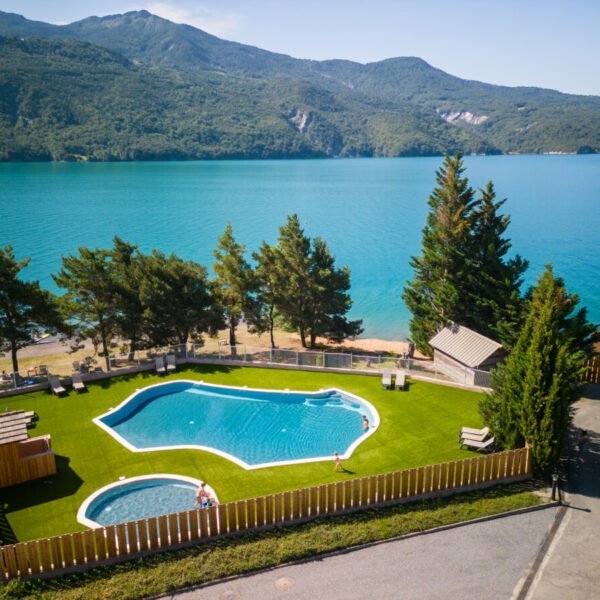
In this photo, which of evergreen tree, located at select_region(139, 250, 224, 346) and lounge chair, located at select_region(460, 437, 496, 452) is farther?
evergreen tree, located at select_region(139, 250, 224, 346)

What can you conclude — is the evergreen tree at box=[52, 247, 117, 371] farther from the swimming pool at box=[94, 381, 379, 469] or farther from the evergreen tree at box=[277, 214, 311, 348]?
the evergreen tree at box=[277, 214, 311, 348]

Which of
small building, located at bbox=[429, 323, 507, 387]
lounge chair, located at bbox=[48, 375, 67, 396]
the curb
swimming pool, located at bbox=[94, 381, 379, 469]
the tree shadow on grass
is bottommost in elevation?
swimming pool, located at bbox=[94, 381, 379, 469]

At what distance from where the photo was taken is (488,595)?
42.3 ft

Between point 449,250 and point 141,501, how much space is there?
22.4 m

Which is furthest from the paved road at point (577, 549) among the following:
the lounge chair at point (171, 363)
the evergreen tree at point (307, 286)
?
the lounge chair at point (171, 363)

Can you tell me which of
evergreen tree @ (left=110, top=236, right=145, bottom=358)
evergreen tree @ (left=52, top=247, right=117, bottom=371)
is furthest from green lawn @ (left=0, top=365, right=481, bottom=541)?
evergreen tree @ (left=110, top=236, right=145, bottom=358)

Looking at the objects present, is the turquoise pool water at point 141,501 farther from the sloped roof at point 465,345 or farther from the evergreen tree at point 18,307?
the sloped roof at point 465,345

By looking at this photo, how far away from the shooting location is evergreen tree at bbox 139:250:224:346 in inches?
1196

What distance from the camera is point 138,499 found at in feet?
56.5

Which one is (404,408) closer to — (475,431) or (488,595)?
(475,431)

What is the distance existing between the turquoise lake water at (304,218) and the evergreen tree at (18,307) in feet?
97.5

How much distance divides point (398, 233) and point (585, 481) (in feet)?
250

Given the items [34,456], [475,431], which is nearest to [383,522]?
[475,431]

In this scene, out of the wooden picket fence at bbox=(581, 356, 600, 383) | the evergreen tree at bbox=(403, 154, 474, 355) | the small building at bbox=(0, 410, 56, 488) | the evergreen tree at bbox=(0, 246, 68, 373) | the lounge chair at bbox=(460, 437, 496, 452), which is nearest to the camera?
the small building at bbox=(0, 410, 56, 488)
